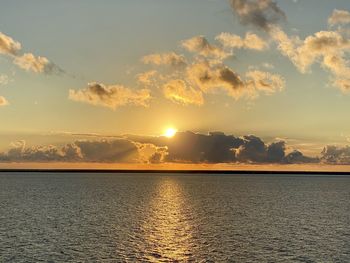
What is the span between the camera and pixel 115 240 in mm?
53969

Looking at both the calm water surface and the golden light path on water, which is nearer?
the calm water surface

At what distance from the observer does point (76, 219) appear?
75.8 metres

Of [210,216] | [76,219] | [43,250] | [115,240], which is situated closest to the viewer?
[43,250]

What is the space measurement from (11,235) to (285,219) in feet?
154

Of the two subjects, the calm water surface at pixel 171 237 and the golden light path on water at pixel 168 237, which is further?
the golden light path on water at pixel 168 237

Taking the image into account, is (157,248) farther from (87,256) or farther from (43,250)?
(43,250)

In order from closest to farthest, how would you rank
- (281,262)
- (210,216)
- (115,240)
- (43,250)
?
(281,262) → (43,250) → (115,240) → (210,216)

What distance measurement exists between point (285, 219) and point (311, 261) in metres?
36.4

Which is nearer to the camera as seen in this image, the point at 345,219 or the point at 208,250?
the point at 208,250

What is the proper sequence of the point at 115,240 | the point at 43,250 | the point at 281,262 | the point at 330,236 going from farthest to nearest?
1. the point at 330,236
2. the point at 115,240
3. the point at 43,250
4. the point at 281,262

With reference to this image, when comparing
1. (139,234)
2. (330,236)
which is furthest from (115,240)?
(330,236)

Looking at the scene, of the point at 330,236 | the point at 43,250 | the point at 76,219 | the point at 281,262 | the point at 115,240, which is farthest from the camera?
the point at 76,219

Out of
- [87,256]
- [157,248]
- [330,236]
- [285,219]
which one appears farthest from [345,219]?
[87,256]

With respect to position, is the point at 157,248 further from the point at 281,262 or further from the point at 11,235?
the point at 11,235
